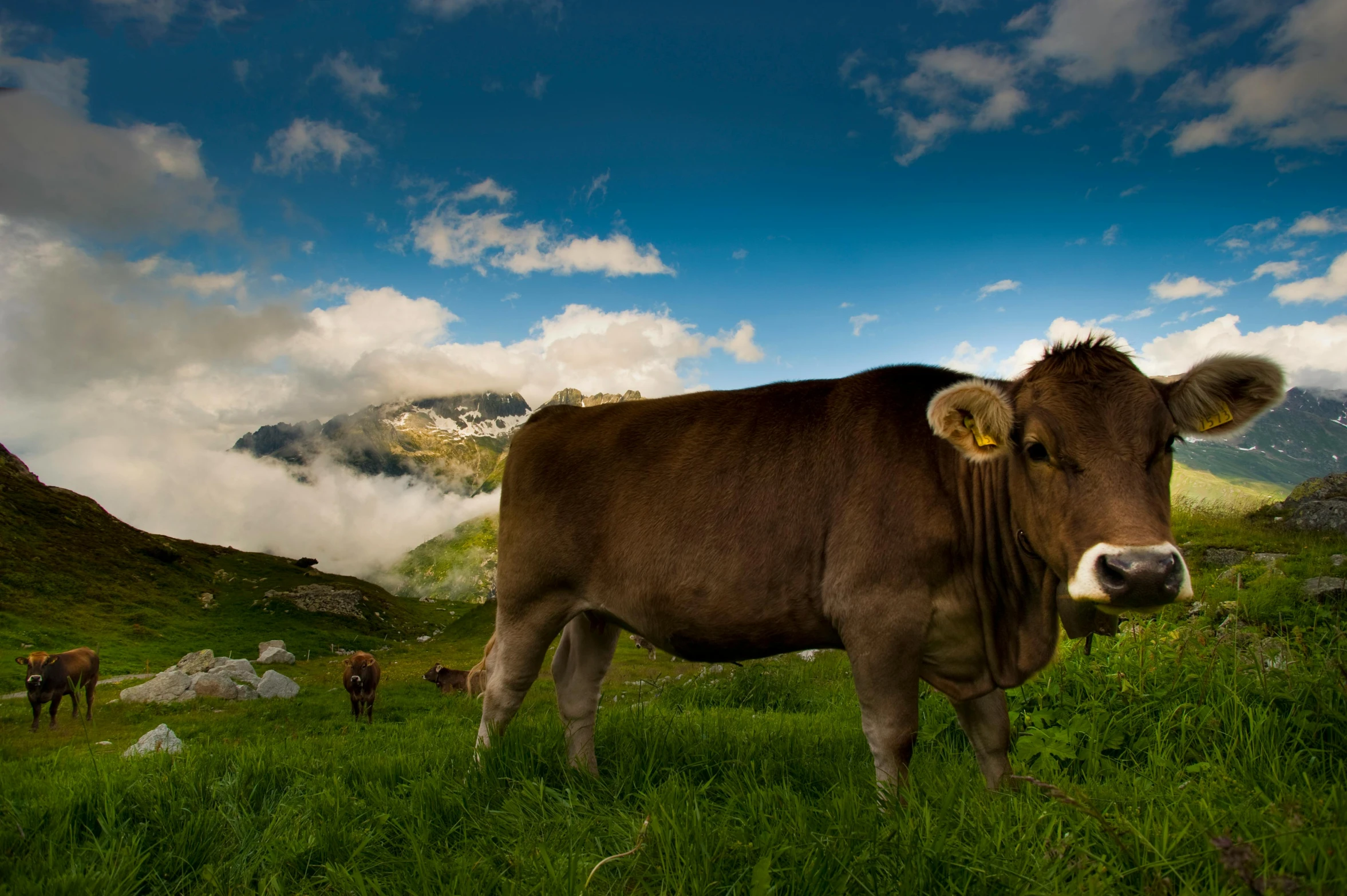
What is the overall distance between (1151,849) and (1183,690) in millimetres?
3645

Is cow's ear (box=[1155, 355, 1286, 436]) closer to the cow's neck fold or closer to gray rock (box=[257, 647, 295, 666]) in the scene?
the cow's neck fold

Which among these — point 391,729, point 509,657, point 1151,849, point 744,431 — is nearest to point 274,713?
point 391,729

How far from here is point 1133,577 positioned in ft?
10.7

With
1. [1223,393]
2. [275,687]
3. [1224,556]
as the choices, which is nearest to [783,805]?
[1223,393]

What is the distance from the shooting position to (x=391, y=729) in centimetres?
2172

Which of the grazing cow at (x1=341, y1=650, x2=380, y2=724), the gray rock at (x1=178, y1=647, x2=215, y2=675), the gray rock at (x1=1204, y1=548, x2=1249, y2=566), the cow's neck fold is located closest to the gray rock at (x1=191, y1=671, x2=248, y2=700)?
the gray rock at (x1=178, y1=647, x2=215, y2=675)

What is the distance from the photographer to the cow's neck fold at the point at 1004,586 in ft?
14.3

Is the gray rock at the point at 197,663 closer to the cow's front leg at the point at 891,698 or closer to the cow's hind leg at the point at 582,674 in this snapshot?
the cow's hind leg at the point at 582,674

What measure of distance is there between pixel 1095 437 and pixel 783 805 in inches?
99.0

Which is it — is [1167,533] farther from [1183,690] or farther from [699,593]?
[1183,690]

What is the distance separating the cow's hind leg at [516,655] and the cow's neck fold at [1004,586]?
290 cm

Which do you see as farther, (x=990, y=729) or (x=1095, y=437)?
(x=990, y=729)

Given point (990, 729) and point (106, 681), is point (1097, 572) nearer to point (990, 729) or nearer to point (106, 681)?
point (990, 729)

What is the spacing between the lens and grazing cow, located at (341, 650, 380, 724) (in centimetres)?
2624
